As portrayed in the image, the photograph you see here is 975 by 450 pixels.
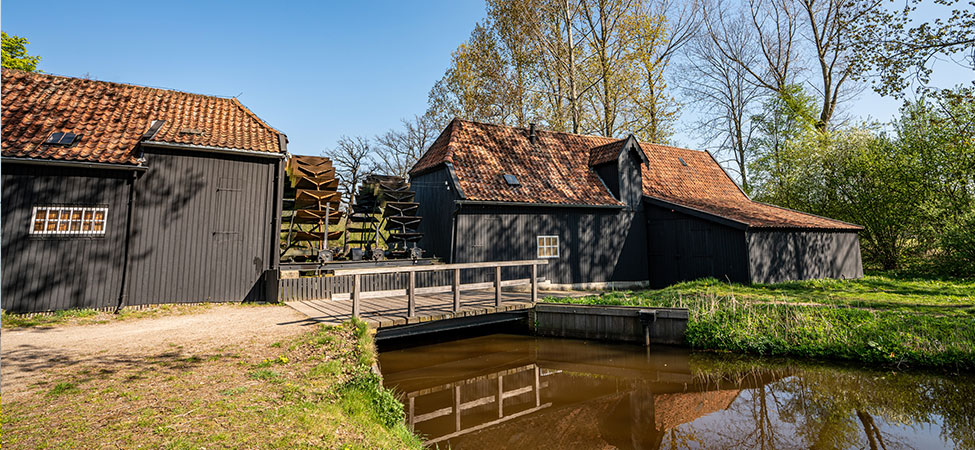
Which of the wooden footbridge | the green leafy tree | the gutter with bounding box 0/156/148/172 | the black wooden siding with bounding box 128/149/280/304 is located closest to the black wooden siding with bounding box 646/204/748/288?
the wooden footbridge

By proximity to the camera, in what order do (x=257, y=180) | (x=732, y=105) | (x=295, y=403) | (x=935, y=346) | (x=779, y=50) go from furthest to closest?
(x=732, y=105), (x=779, y=50), (x=257, y=180), (x=935, y=346), (x=295, y=403)

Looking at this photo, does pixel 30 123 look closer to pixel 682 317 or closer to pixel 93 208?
pixel 93 208

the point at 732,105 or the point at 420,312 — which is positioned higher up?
the point at 732,105

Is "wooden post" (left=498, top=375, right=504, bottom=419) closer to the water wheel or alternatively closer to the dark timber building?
the dark timber building

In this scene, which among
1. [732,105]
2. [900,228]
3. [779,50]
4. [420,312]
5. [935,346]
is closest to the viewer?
[935,346]

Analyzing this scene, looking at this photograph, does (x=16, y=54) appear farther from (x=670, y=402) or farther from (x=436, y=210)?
(x=670, y=402)

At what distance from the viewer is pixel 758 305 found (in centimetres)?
883

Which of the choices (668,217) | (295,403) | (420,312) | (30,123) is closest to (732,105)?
(668,217)

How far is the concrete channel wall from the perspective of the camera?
8.69 meters

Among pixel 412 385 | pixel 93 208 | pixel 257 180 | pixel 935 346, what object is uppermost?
pixel 257 180

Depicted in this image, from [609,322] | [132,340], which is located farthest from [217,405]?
[609,322]

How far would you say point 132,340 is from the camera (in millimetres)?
6223

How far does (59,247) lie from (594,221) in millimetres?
14050

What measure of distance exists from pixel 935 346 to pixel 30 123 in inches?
712
